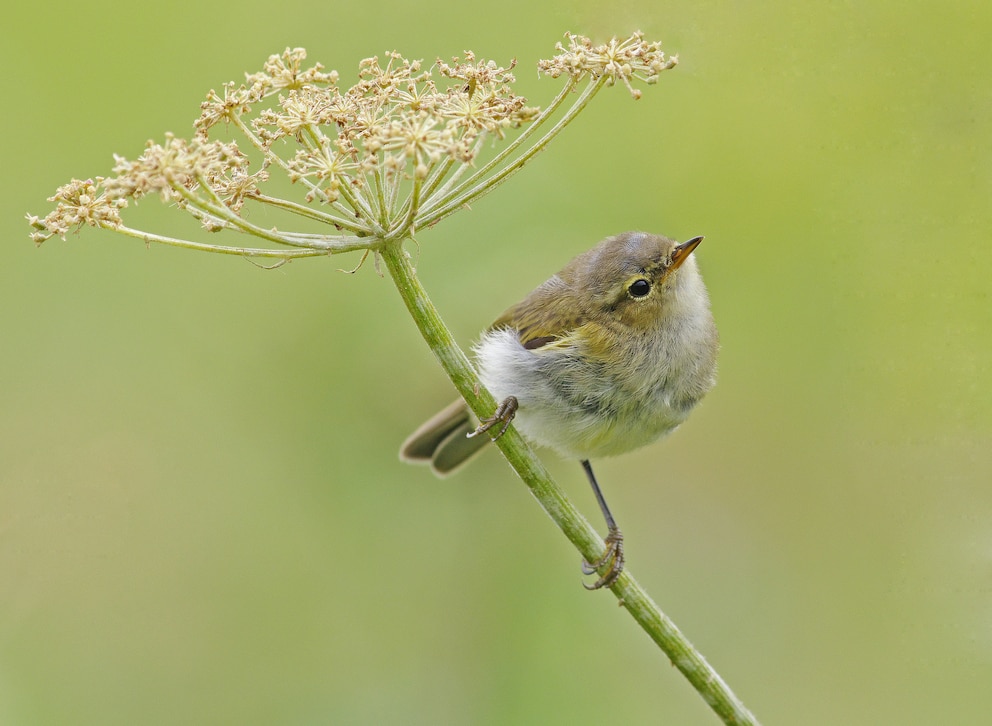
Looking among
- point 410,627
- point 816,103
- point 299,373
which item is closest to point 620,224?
point 816,103

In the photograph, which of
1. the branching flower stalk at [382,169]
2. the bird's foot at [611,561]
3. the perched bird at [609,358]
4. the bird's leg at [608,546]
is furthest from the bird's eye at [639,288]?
the branching flower stalk at [382,169]

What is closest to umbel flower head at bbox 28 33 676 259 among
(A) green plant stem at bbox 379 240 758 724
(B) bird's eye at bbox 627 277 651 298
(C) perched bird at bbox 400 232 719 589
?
(A) green plant stem at bbox 379 240 758 724

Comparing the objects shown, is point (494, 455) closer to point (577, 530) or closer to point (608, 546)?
point (608, 546)

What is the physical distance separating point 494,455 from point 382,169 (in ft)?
5.35

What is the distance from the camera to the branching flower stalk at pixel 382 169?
1.93 meters

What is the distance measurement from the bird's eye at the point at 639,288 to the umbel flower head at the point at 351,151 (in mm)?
1228

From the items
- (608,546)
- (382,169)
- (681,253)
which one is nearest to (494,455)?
(608,546)

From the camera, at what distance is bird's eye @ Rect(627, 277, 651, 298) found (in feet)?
11.1

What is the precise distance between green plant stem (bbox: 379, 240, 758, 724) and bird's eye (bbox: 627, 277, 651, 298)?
50.4 inches

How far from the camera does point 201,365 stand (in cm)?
406

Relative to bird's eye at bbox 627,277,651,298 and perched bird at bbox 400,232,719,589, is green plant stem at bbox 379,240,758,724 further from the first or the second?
bird's eye at bbox 627,277,651,298

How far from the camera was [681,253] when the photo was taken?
10.7 feet

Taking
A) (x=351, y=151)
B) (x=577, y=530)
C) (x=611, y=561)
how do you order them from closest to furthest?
(x=351, y=151) < (x=577, y=530) < (x=611, y=561)

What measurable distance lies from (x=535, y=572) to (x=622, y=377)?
2.30ft
